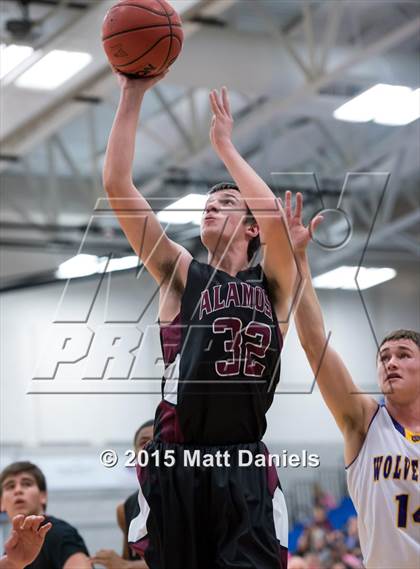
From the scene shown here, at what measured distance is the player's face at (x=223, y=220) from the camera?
4.01 m

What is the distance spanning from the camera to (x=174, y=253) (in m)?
3.97

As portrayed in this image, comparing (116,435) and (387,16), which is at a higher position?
(387,16)

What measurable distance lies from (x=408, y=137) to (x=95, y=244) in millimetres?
5259

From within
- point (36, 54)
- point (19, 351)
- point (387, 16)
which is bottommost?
point (19, 351)

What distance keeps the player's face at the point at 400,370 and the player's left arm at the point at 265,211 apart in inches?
33.4

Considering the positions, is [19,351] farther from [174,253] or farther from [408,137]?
[174,253]

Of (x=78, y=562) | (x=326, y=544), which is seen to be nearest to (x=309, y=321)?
(x=78, y=562)

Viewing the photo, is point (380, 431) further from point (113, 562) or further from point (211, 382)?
point (113, 562)

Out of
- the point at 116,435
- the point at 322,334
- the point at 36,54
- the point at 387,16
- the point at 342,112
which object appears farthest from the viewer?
the point at 116,435

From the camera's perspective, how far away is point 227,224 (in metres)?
4.04

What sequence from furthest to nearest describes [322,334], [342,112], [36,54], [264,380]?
[342,112] → [36,54] → [322,334] → [264,380]

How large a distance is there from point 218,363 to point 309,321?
1.02 metres

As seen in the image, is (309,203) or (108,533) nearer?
(108,533)

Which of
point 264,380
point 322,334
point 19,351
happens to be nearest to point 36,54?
point 19,351
